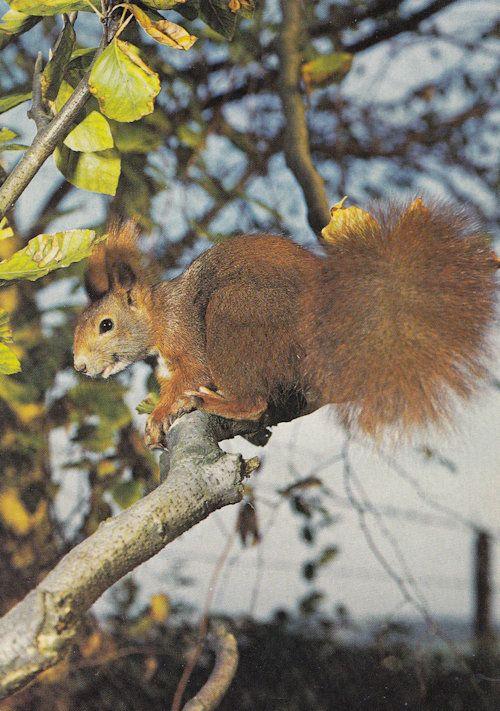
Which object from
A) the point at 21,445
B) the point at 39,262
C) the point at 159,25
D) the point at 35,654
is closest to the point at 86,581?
the point at 35,654

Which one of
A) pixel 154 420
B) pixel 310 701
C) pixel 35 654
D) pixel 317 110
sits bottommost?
pixel 310 701

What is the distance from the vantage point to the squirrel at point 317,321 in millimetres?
661

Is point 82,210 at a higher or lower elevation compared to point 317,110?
lower

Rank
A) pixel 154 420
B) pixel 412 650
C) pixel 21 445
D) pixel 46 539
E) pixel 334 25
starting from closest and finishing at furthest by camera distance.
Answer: pixel 154 420, pixel 21 445, pixel 46 539, pixel 334 25, pixel 412 650

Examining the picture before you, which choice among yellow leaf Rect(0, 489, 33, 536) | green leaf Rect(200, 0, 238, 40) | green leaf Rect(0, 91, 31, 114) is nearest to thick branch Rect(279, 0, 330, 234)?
green leaf Rect(200, 0, 238, 40)

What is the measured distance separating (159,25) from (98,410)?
0.80m

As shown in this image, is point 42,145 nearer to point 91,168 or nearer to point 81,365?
point 91,168

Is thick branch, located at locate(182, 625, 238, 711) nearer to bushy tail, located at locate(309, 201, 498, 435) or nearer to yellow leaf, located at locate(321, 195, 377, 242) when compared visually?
bushy tail, located at locate(309, 201, 498, 435)

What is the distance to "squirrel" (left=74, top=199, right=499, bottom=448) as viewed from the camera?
66 centimetres

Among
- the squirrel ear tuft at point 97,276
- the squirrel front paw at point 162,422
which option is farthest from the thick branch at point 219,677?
the squirrel ear tuft at point 97,276

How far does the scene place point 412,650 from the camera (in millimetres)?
1955

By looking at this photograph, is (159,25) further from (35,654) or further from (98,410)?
(98,410)

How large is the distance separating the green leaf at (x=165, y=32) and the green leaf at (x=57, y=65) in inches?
3.2

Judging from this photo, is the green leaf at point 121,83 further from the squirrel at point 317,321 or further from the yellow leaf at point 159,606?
the yellow leaf at point 159,606
